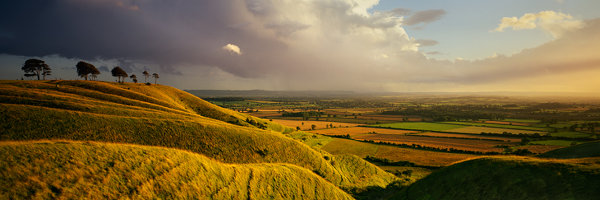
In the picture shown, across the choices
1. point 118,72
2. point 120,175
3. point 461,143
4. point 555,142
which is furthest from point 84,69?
point 555,142

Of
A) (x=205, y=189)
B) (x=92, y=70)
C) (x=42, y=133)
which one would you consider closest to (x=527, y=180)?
(x=205, y=189)

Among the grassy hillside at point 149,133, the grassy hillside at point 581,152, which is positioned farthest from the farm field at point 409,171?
Result: the grassy hillside at point 581,152

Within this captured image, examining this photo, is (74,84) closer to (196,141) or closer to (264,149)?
(196,141)

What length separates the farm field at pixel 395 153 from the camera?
3214 inches

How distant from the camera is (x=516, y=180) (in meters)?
22.2

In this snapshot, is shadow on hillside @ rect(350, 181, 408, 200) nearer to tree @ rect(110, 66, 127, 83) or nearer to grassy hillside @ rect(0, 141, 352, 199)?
grassy hillside @ rect(0, 141, 352, 199)

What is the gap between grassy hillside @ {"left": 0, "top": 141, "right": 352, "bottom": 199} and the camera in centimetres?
1856

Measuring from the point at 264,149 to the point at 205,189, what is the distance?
2357 cm

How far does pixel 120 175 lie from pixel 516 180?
41908mm

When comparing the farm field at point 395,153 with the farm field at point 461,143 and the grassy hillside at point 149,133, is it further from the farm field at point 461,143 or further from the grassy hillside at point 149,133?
the grassy hillside at point 149,133

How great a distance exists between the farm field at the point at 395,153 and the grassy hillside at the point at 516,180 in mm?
56079

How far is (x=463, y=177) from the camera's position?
2711 centimetres

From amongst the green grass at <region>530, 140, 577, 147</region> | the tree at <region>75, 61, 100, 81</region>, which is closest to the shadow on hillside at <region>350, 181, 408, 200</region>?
the green grass at <region>530, 140, 577, 147</region>

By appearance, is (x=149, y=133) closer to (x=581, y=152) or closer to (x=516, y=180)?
(x=516, y=180)
